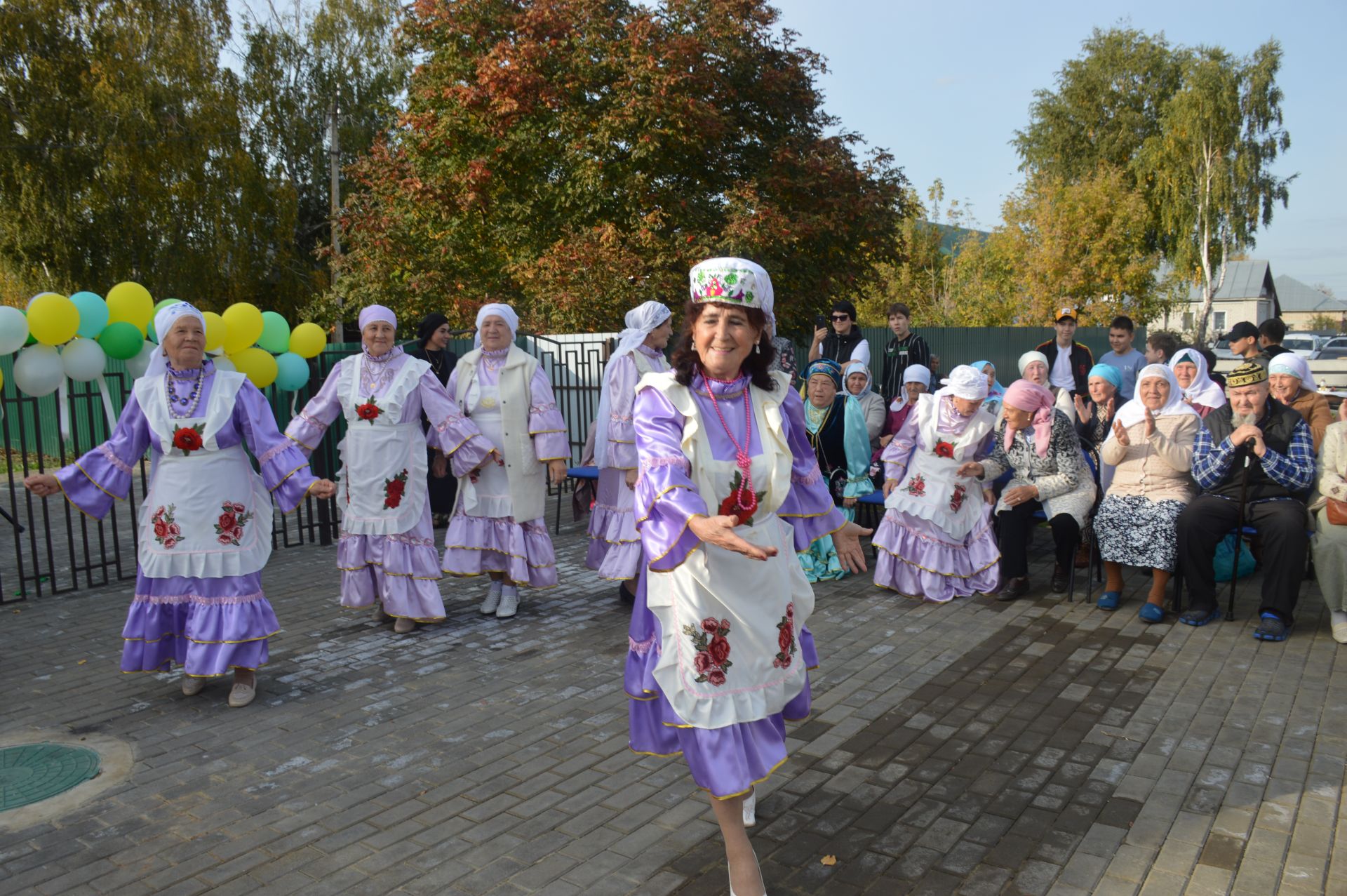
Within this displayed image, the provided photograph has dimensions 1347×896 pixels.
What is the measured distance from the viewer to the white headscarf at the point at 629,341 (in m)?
6.69

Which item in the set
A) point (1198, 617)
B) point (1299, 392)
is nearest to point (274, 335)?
point (1198, 617)

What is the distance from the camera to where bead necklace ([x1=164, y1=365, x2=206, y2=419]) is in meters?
5.07

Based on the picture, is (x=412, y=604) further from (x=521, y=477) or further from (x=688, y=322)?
(x=688, y=322)

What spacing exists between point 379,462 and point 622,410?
5.25 feet

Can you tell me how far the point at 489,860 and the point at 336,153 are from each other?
27050mm

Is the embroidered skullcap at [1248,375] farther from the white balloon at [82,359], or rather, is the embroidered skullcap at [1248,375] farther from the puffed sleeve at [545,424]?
the white balloon at [82,359]

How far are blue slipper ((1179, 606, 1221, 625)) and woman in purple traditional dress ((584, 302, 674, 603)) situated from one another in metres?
3.53

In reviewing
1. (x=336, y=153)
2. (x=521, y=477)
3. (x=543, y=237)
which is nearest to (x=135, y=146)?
(x=336, y=153)

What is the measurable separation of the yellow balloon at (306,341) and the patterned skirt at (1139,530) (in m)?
6.46

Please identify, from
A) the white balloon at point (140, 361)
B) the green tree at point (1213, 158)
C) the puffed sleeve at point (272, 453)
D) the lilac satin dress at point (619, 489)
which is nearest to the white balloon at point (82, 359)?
the white balloon at point (140, 361)

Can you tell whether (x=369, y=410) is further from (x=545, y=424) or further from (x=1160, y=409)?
(x=1160, y=409)

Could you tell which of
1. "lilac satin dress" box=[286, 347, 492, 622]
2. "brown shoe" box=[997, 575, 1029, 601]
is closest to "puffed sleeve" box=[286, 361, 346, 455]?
"lilac satin dress" box=[286, 347, 492, 622]

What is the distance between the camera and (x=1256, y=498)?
6262mm

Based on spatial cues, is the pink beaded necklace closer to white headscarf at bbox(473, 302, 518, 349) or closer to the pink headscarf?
white headscarf at bbox(473, 302, 518, 349)
